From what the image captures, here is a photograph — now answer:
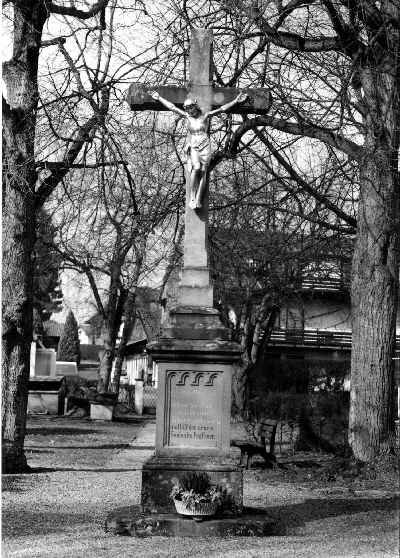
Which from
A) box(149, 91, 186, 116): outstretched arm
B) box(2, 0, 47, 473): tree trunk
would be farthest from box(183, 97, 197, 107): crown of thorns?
box(2, 0, 47, 473): tree trunk

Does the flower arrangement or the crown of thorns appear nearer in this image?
the flower arrangement

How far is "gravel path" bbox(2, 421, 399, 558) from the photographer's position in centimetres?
780

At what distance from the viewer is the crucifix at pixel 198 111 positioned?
936 centimetres

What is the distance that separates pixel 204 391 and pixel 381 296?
5.30 m

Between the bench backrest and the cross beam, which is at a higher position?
the cross beam

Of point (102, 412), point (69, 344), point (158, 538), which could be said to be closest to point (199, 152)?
point (158, 538)

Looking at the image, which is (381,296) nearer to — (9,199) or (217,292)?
(9,199)

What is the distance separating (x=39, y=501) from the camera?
35.9 ft

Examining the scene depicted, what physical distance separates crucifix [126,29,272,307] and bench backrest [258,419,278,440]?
7.30m

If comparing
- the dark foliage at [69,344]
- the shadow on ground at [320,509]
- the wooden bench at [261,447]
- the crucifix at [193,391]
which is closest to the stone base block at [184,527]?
the crucifix at [193,391]

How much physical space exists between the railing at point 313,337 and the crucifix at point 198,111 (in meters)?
36.9

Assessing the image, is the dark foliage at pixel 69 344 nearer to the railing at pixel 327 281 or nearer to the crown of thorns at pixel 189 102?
the railing at pixel 327 281

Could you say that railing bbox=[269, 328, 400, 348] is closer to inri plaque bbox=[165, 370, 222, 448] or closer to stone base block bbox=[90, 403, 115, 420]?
stone base block bbox=[90, 403, 115, 420]

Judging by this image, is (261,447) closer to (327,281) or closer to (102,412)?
(102,412)
